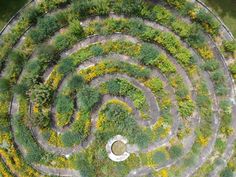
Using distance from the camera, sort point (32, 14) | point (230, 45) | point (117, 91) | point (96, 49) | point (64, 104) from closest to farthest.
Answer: point (32, 14) → point (230, 45) → point (96, 49) → point (64, 104) → point (117, 91)

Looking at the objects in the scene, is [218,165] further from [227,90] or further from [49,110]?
[49,110]

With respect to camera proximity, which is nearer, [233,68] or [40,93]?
[40,93]

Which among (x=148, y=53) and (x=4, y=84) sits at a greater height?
(x=4, y=84)


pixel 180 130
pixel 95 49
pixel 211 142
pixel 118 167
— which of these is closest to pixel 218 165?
pixel 211 142

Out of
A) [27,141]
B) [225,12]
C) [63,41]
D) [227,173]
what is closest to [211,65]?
[225,12]

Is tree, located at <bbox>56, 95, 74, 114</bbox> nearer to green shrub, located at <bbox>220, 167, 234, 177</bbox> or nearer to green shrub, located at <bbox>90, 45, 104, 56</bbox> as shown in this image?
green shrub, located at <bbox>90, 45, 104, 56</bbox>

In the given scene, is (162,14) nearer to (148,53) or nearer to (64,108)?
(148,53)

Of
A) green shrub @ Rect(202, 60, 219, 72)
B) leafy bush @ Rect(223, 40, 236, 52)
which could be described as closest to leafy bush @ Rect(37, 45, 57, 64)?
green shrub @ Rect(202, 60, 219, 72)
